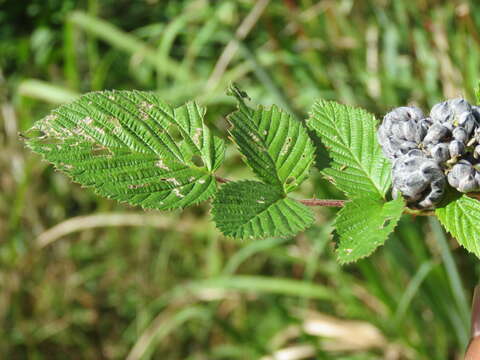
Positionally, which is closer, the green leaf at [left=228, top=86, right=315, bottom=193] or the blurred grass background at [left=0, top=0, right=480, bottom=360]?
the green leaf at [left=228, top=86, right=315, bottom=193]

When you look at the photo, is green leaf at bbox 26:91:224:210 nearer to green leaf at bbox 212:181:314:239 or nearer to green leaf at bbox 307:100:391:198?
green leaf at bbox 212:181:314:239

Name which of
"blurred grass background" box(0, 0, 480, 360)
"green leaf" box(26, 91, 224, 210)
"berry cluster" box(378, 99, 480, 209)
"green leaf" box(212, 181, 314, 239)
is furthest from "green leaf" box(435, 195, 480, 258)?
"blurred grass background" box(0, 0, 480, 360)

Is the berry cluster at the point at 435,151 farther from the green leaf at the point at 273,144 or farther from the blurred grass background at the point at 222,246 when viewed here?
the blurred grass background at the point at 222,246

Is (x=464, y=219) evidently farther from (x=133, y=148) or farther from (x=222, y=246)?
(x=222, y=246)

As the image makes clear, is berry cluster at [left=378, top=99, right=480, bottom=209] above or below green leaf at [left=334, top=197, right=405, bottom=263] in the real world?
above

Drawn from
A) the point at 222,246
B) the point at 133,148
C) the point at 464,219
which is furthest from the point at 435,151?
the point at 222,246
